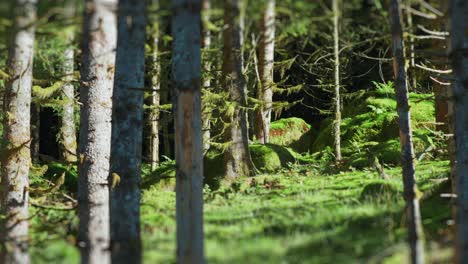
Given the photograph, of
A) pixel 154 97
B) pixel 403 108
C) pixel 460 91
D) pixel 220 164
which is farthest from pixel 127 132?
pixel 154 97

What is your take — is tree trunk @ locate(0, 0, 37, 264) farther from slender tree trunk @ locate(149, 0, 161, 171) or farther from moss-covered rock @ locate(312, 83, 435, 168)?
moss-covered rock @ locate(312, 83, 435, 168)

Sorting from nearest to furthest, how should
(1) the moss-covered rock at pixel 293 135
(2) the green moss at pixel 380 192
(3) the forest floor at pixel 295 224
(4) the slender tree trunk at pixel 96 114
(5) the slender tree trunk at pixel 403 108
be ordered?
(3) the forest floor at pixel 295 224
(5) the slender tree trunk at pixel 403 108
(4) the slender tree trunk at pixel 96 114
(2) the green moss at pixel 380 192
(1) the moss-covered rock at pixel 293 135

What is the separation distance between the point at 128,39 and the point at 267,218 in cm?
→ 285

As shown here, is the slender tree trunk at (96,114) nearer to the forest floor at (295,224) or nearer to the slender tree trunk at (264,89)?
the forest floor at (295,224)

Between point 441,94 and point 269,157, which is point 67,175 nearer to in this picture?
point 269,157

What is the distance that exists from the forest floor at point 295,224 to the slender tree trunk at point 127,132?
0.28 metres

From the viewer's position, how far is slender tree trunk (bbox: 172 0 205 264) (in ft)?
18.1

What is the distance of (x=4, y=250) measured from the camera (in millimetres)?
6016

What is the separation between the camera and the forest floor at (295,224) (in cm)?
500

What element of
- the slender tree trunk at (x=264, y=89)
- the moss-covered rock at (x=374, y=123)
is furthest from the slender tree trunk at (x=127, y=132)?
the moss-covered rock at (x=374, y=123)

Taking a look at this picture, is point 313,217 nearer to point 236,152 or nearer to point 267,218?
point 267,218

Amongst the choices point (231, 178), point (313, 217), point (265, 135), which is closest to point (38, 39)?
point (313, 217)

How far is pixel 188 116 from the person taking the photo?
18.2 ft

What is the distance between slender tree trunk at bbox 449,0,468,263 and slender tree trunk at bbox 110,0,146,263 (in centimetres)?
348
